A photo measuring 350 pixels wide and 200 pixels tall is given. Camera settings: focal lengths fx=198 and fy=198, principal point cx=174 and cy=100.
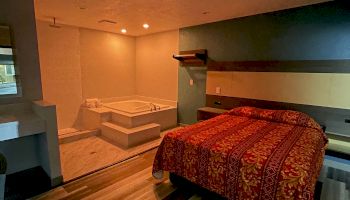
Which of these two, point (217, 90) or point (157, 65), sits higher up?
point (157, 65)

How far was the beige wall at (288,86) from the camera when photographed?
2.71 meters

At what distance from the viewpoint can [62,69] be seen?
430 centimetres

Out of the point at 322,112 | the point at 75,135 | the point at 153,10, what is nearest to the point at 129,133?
the point at 75,135

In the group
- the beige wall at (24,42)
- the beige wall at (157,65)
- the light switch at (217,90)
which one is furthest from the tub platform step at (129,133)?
the beige wall at (24,42)

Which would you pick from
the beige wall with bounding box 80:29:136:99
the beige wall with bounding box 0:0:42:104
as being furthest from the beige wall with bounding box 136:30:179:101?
the beige wall with bounding box 0:0:42:104

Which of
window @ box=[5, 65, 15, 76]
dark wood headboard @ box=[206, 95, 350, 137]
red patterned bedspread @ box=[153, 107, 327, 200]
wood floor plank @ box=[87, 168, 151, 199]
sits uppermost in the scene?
window @ box=[5, 65, 15, 76]

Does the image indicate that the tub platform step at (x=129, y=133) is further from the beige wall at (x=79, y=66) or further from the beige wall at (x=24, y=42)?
the beige wall at (x=24, y=42)

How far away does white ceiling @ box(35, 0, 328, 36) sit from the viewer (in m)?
2.77

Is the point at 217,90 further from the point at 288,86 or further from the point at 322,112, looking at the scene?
the point at 322,112

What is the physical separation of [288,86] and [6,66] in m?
3.84

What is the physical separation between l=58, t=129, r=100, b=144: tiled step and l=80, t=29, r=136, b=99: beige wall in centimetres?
105

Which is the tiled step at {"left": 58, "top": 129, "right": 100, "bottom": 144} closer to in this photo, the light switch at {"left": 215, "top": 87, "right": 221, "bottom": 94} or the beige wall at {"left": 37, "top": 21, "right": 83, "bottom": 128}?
the beige wall at {"left": 37, "top": 21, "right": 83, "bottom": 128}

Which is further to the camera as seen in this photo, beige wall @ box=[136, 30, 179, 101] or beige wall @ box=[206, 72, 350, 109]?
beige wall @ box=[136, 30, 179, 101]

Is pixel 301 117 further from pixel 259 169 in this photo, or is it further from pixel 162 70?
pixel 162 70
